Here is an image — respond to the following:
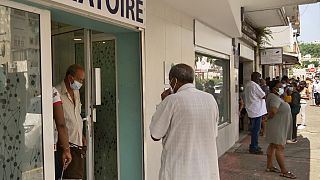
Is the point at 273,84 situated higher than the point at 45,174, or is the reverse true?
the point at 273,84

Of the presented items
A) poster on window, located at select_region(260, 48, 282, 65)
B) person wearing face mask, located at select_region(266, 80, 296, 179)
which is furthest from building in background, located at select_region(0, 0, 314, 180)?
poster on window, located at select_region(260, 48, 282, 65)

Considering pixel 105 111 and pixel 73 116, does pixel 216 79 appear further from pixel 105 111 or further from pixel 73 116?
pixel 73 116

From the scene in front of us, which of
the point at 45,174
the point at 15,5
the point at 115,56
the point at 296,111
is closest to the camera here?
the point at 15,5

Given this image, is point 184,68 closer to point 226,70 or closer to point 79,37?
point 79,37

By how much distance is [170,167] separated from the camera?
3.16 meters

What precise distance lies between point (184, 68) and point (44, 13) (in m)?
1.27

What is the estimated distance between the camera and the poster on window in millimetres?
14164

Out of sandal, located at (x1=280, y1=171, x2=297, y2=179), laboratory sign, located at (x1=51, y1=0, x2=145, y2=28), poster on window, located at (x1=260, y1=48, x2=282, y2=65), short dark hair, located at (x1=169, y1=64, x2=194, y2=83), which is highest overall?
poster on window, located at (x1=260, y1=48, x2=282, y2=65)

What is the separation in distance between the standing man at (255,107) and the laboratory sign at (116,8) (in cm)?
497

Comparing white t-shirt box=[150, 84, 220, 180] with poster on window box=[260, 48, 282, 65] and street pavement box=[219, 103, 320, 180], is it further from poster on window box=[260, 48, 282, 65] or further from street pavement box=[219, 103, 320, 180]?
poster on window box=[260, 48, 282, 65]

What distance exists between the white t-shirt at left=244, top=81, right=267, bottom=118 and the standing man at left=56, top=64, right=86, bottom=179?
5635mm

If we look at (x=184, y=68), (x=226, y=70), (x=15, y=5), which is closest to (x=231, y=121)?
(x=226, y=70)

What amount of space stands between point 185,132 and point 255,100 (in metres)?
6.03

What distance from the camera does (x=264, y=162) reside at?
7.75m
